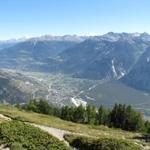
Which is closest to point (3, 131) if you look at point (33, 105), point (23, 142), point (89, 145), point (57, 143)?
point (23, 142)

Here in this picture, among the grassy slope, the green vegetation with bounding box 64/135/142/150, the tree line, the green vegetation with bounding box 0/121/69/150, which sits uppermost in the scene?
the green vegetation with bounding box 0/121/69/150

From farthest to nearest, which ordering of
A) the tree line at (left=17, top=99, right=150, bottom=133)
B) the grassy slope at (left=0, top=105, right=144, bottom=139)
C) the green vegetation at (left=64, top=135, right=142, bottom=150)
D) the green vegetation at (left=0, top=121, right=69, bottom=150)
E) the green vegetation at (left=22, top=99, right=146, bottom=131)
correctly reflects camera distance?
the green vegetation at (left=22, top=99, right=146, bottom=131)
the tree line at (left=17, top=99, right=150, bottom=133)
the grassy slope at (left=0, top=105, right=144, bottom=139)
the green vegetation at (left=64, top=135, right=142, bottom=150)
the green vegetation at (left=0, top=121, right=69, bottom=150)

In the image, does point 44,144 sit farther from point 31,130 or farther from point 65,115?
point 65,115

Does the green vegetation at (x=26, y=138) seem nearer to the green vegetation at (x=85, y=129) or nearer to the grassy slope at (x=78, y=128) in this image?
the green vegetation at (x=85, y=129)

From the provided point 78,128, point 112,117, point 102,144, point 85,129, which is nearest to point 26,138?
point 102,144

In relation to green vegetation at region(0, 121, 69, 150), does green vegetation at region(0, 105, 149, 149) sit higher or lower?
lower

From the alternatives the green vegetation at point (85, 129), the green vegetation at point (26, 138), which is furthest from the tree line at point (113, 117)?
the green vegetation at point (26, 138)

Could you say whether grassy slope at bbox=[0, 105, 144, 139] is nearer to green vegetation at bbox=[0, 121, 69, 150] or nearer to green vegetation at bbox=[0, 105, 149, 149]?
green vegetation at bbox=[0, 105, 149, 149]

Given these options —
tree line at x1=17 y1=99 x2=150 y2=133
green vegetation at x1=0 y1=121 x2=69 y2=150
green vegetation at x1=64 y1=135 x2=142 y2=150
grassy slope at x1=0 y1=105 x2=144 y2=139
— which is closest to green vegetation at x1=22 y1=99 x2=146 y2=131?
tree line at x1=17 y1=99 x2=150 y2=133
